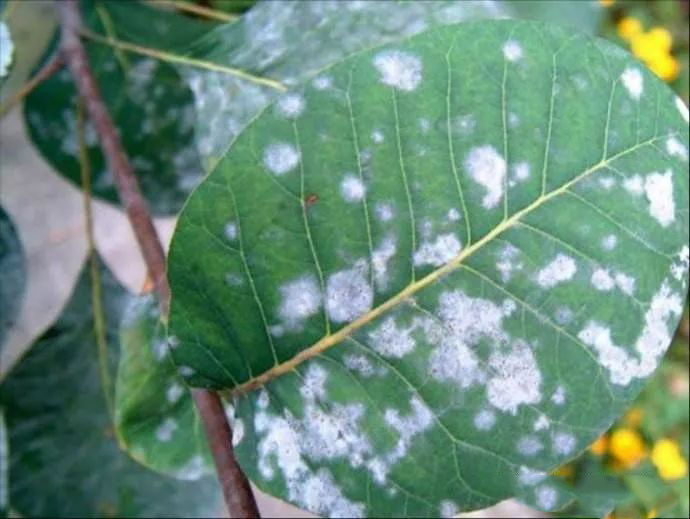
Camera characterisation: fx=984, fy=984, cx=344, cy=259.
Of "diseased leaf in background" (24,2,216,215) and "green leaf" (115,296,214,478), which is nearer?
"green leaf" (115,296,214,478)

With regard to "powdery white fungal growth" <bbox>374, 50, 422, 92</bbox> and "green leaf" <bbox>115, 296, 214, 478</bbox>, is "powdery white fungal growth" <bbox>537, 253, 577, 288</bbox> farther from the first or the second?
"green leaf" <bbox>115, 296, 214, 478</bbox>

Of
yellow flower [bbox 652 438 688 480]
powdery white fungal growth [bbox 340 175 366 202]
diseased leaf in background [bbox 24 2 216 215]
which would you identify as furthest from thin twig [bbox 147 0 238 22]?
yellow flower [bbox 652 438 688 480]

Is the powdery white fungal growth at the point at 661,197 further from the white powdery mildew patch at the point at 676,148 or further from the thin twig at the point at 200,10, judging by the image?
the thin twig at the point at 200,10

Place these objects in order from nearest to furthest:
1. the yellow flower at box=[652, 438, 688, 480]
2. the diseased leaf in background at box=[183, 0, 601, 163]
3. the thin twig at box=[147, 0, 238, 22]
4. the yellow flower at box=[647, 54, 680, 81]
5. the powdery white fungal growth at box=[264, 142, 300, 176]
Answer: the powdery white fungal growth at box=[264, 142, 300, 176]
the diseased leaf in background at box=[183, 0, 601, 163]
the thin twig at box=[147, 0, 238, 22]
the yellow flower at box=[652, 438, 688, 480]
the yellow flower at box=[647, 54, 680, 81]

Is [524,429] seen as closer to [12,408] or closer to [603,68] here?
[603,68]

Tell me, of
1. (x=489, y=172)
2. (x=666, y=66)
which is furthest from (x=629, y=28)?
(x=489, y=172)

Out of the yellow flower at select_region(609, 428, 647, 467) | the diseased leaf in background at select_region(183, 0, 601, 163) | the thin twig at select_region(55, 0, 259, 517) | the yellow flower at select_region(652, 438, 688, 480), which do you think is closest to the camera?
the thin twig at select_region(55, 0, 259, 517)
